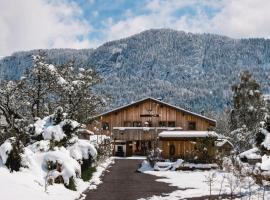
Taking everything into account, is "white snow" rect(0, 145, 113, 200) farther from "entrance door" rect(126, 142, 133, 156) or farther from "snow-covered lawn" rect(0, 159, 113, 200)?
"entrance door" rect(126, 142, 133, 156)

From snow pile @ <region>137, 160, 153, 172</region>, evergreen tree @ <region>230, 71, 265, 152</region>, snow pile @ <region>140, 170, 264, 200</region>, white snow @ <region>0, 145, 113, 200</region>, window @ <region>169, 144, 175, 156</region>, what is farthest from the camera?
evergreen tree @ <region>230, 71, 265, 152</region>

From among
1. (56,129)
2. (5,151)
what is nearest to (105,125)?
(56,129)

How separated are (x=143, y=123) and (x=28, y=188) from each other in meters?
51.5

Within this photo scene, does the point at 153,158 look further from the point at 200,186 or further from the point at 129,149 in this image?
the point at 129,149

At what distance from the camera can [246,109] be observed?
6284cm

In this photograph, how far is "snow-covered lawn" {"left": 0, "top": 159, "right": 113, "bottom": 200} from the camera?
66.1 feet

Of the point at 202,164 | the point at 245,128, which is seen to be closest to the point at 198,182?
the point at 202,164

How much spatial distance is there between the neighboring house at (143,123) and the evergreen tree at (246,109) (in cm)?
661

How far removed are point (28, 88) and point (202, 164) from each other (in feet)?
55.0

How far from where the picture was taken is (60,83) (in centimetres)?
4234

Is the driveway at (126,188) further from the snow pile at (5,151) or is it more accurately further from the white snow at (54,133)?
the snow pile at (5,151)

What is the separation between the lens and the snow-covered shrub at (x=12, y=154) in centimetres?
2378

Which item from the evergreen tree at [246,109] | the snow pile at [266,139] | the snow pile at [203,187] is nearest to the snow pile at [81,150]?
the snow pile at [203,187]

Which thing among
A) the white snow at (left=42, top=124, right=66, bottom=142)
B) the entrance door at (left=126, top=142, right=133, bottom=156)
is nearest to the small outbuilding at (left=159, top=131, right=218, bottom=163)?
the entrance door at (left=126, top=142, right=133, bottom=156)
